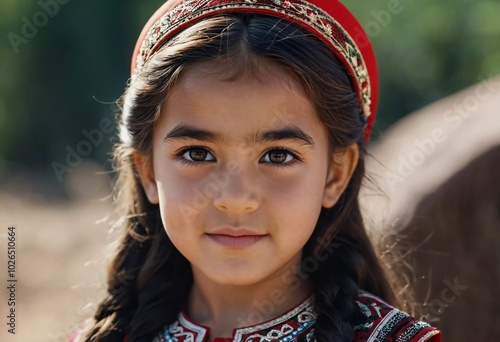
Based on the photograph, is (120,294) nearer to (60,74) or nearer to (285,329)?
(285,329)

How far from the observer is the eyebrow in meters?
2.09

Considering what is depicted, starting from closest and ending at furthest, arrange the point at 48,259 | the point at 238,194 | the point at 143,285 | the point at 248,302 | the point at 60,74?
1. the point at 238,194
2. the point at 248,302
3. the point at 143,285
4. the point at 48,259
5. the point at 60,74

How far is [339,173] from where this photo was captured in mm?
2367

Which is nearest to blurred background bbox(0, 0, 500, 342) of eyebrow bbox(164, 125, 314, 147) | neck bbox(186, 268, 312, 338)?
eyebrow bbox(164, 125, 314, 147)

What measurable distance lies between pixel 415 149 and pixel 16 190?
4936 millimetres

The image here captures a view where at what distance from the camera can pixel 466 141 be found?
336 centimetres

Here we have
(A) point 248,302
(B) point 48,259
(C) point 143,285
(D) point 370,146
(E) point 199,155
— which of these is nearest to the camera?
(E) point 199,155

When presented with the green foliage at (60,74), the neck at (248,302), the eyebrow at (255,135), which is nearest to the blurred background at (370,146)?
the green foliage at (60,74)

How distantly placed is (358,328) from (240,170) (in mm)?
526

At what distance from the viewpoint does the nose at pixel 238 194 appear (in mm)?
2064

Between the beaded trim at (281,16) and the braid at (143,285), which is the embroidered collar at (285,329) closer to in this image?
the braid at (143,285)

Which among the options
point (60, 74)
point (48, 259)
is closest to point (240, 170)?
point (48, 259)

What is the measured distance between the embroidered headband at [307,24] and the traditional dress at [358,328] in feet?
1.79

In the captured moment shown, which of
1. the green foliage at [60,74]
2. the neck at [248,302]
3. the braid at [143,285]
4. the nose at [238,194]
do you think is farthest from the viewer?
the green foliage at [60,74]
